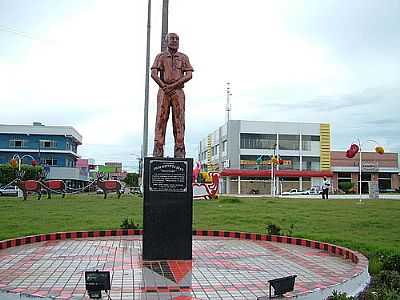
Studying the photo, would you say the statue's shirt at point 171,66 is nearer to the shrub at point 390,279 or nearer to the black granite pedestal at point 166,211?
the black granite pedestal at point 166,211

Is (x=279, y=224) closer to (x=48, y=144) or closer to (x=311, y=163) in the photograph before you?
(x=48, y=144)

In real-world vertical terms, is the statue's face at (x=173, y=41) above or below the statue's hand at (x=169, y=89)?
above

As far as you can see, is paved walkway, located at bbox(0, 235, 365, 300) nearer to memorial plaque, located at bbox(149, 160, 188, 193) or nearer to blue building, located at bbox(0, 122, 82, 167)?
memorial plaque, located at bbox(149, 160, 188, 193)

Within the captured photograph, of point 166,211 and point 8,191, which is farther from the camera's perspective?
point 8,191

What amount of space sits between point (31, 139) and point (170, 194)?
1933 inches

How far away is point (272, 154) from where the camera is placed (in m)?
56.1

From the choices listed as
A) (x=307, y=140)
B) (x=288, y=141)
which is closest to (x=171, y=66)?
(x=288, y=141)

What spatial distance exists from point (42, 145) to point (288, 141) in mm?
27790

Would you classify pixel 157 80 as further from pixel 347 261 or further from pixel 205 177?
pixel 205 177

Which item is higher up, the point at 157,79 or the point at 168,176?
the point at 157,79

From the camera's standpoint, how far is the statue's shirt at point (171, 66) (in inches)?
348

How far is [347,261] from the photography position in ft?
28.1

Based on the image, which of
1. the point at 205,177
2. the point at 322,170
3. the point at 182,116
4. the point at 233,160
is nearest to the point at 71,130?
the point at 233,160

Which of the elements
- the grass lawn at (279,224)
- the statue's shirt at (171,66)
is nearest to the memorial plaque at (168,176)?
the statue's shirt at (171,66)
